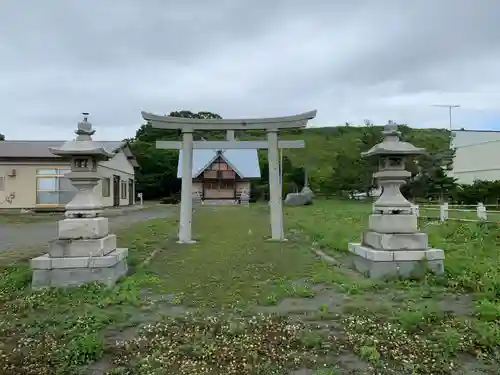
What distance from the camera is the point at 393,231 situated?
234 inches

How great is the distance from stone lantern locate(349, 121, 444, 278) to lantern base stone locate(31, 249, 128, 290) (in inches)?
142

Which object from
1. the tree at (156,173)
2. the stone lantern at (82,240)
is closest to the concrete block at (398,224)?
the stone lantern at (82,240)

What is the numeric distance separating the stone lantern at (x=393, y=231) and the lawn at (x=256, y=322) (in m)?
0.26

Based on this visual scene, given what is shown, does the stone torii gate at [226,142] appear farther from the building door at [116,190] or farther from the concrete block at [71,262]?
the building door at [116,190]

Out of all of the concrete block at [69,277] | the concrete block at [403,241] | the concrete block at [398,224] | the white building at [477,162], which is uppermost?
the white building at [477,162]

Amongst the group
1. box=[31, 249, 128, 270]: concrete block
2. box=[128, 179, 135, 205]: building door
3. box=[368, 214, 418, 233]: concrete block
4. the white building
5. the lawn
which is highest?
the white building

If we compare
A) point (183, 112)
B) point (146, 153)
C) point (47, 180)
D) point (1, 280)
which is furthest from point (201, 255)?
point (183, 112)

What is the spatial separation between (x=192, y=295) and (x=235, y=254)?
9.68 feet

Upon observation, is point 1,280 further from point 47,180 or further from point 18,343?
point 47,180

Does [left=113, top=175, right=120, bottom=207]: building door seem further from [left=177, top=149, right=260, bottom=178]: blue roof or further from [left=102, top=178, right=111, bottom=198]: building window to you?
[left=177, top=149, right=260, bottom=178]: blue roof

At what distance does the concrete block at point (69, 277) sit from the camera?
5.41 m

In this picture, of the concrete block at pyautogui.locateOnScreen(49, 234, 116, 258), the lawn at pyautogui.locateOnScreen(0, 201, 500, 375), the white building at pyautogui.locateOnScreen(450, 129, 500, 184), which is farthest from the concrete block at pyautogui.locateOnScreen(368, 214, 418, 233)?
the white building at pyautogui.locateOnScreen(450, 129, 500, 184)

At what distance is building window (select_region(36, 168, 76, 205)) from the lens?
2144 cm

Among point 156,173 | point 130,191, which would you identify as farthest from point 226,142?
point 156,173
